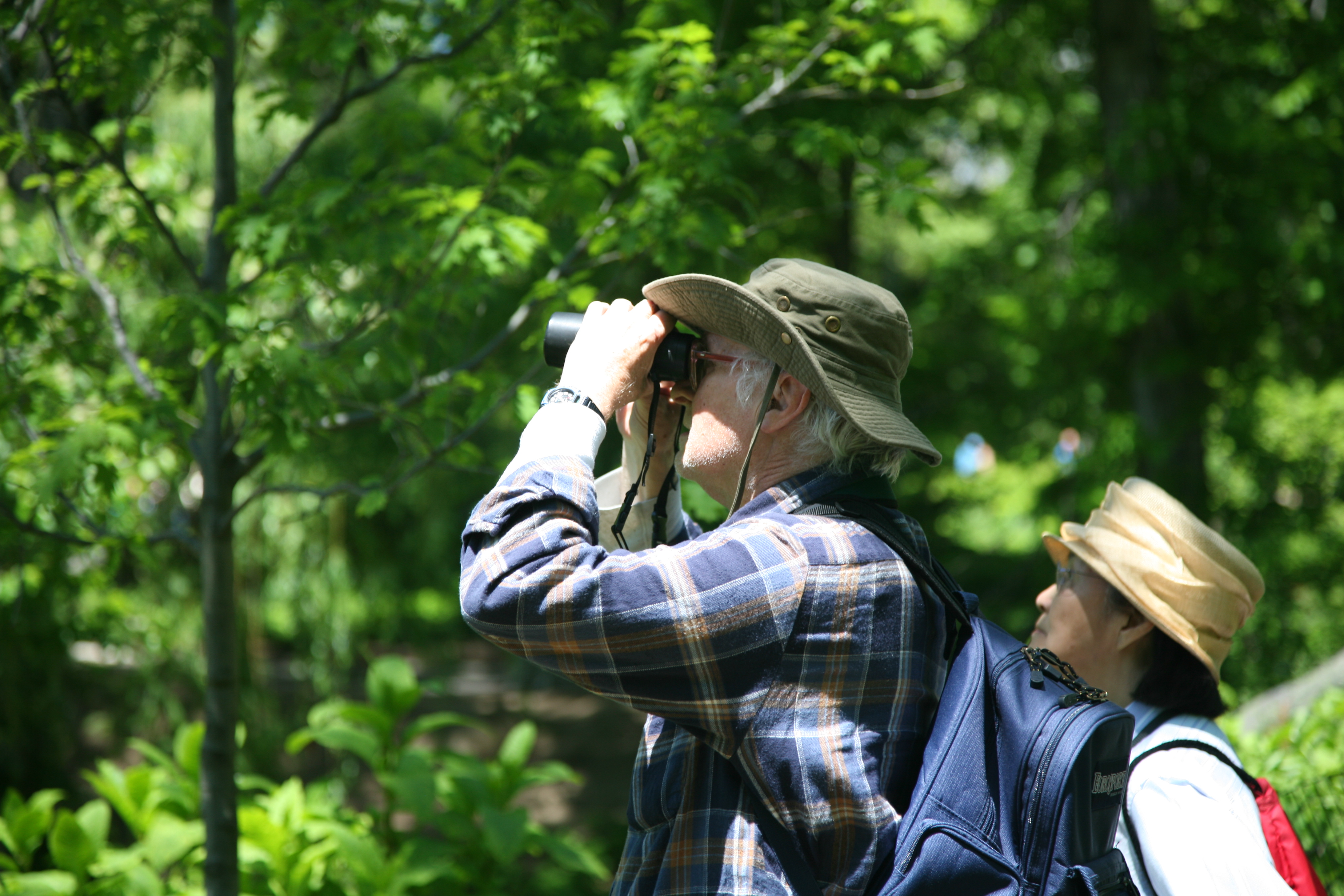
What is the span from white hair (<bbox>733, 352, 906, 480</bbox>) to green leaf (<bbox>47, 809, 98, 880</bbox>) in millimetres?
3144

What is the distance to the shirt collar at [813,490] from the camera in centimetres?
154

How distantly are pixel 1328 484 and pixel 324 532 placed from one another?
615 cm

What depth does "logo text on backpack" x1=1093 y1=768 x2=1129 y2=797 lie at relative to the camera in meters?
1.39

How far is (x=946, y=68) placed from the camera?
6.84 metres

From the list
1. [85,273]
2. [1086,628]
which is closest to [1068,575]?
[1086,628]

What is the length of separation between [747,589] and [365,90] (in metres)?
2.38

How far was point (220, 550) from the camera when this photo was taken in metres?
3.04

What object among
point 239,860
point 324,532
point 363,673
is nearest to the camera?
point 239,860

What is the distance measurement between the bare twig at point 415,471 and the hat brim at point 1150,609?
1533mm

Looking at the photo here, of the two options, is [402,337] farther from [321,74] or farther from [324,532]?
[324,532]

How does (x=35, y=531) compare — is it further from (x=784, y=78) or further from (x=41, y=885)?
(x=784, y=78)

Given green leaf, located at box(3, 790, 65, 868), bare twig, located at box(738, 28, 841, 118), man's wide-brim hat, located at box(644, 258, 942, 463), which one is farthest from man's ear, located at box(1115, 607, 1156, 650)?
green leaf, located at box(3, 790, 65, 868)

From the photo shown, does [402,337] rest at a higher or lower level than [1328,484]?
higher

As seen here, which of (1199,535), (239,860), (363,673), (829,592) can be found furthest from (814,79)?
(363,673)
